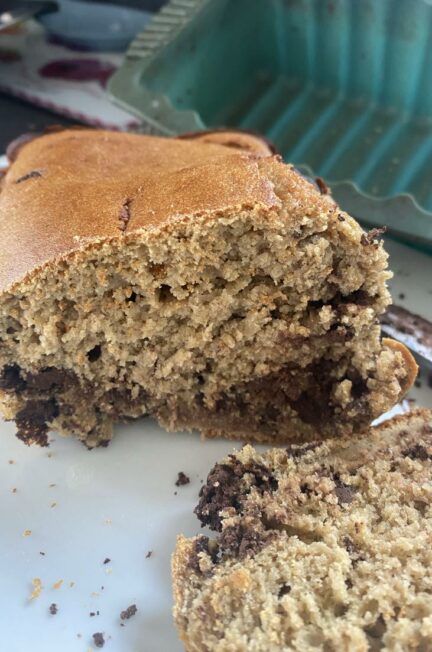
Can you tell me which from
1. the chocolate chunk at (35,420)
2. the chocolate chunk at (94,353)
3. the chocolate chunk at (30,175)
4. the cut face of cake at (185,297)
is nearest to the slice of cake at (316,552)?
the cut face of cake at (185,297)

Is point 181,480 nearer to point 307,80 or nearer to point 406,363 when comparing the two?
point 406,363

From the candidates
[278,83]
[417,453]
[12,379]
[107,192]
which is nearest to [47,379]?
[12,379]

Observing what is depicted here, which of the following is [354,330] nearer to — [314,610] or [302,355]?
[302,355]

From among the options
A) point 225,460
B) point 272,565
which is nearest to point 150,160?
point 225,460

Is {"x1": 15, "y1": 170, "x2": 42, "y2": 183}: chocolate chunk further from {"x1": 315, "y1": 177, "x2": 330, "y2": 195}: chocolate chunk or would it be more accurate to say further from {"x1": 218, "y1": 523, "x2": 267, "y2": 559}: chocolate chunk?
{"x1": 218, "y1": 523, "x2": 267, "y2": 559}: chocolate chunk

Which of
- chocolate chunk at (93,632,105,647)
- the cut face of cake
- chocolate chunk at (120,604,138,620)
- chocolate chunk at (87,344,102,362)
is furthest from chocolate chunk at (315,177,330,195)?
chocolate chunk at (93,632,105,647)
